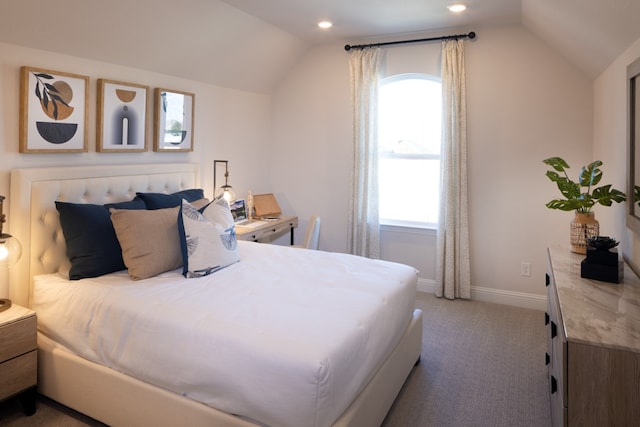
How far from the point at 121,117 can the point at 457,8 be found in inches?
108

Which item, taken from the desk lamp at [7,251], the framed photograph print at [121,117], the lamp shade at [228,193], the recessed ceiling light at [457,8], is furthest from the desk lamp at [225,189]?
the recessed ceiling light at [457,8]

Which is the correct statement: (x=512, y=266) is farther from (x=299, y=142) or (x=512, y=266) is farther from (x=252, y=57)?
(x=252, y=57)

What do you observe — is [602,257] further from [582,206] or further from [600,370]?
[600,370]

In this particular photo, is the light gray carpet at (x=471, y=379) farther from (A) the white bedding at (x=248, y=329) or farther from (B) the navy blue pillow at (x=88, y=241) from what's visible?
(B) the navy blue pillow at (x=88, y=241)

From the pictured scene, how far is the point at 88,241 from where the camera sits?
271 cm

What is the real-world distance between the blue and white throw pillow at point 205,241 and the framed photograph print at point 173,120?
103 cm

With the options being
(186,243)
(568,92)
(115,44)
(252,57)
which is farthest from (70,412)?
(568,92)

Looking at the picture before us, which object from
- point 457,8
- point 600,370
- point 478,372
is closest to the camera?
point 600,370

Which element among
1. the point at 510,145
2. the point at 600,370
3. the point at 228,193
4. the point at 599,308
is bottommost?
the point at 600,370

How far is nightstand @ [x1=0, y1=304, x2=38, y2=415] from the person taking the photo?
7.52 feet

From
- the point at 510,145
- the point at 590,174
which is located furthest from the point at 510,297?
Answer: the point at 590,174

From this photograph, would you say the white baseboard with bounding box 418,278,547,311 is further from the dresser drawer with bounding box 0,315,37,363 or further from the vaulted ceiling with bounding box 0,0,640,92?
the dresser drawer with bounding box 0,315,37,363

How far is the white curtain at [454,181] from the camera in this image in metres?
4.25

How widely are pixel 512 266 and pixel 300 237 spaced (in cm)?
231
